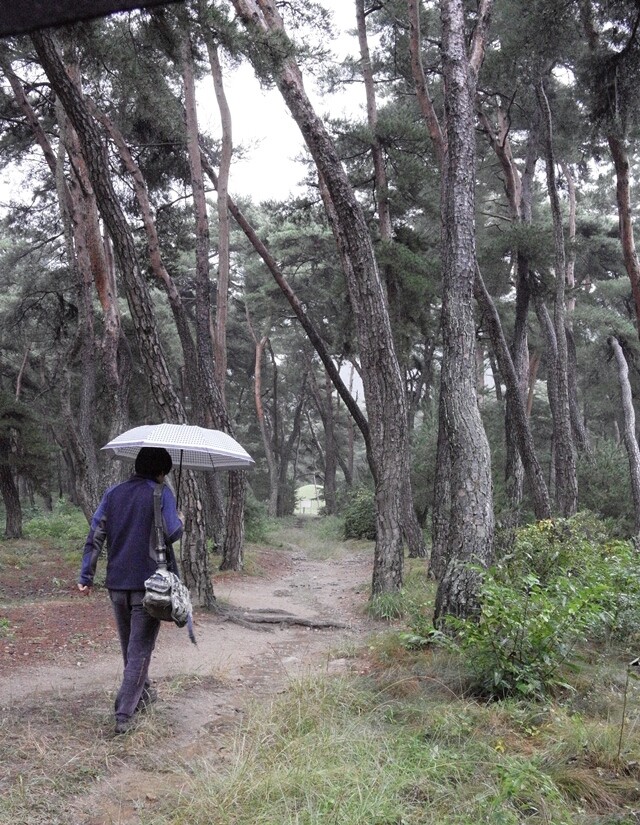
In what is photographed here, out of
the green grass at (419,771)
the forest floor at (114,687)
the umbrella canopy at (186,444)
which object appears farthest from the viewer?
the umbrella canopy at (186,444)

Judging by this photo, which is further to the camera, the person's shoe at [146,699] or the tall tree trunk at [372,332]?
the tall tree trunk at [372,332]

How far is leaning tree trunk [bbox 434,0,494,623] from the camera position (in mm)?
6895

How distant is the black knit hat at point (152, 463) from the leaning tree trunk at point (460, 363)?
2.86 m

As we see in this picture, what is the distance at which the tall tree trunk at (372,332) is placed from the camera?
9.29 meters

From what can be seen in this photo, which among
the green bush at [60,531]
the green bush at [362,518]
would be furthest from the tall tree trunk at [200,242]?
the green bush at [362,518]

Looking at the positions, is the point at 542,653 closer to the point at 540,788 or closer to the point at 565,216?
the point at 540,788

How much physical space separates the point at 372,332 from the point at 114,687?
5.60 m

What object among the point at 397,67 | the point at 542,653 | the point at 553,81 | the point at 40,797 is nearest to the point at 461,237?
the point at 542,653

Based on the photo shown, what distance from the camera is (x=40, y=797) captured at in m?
3.67

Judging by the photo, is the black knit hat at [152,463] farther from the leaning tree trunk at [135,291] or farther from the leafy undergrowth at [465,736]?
the leaning tree trunk at [135,291]

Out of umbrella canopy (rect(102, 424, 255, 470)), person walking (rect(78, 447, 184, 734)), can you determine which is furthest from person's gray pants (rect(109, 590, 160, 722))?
umbrella canopy (rect(102, 424, 255, 470))

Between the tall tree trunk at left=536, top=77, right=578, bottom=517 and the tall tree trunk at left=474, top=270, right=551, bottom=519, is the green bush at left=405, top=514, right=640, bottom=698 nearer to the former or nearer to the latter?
the tall tree trunk at left=474, top=270, right=551, bottom=519

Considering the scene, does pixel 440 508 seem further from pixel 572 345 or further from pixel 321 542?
pixel 321 542

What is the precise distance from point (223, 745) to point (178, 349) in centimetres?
2264
